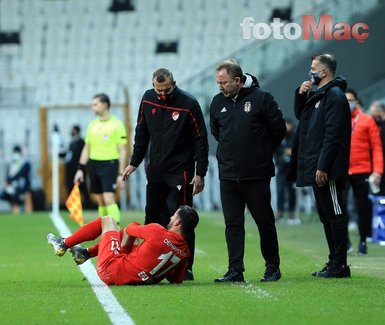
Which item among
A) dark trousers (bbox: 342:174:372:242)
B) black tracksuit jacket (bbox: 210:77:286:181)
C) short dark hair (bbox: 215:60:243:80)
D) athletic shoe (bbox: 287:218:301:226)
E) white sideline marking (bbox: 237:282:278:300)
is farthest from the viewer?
athletic shoe (bbox: 287:218:301:226)

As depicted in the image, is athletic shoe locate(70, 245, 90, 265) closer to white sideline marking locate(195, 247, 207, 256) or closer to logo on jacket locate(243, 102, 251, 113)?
logo on jacket locate(243, 102, 251, 113)

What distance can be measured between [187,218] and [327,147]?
Result: 61.4 inches

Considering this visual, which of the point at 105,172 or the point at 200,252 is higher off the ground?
the point at 105,172

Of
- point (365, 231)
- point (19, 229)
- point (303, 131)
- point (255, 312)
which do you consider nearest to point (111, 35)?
point (19, 229)

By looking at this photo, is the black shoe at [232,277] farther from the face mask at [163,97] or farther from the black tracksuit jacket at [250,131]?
the face mask at [163,97]

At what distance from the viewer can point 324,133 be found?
36.6ft

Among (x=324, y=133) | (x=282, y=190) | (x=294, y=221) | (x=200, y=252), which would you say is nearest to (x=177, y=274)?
(x=324, y=133)

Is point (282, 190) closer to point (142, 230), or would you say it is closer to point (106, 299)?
point (142, 230)

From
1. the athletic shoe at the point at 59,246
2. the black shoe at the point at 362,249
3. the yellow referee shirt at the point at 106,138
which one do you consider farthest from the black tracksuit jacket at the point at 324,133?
the yellow referee shirt at the point at 106,138

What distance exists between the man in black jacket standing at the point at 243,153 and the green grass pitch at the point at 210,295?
13.8 inches

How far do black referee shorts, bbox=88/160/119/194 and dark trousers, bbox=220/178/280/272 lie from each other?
6337mm

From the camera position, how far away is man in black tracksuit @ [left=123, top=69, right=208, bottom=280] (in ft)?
36.2

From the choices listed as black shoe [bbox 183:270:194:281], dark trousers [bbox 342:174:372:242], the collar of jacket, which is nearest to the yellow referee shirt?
dark trousers [bbox 342:174:372:242]

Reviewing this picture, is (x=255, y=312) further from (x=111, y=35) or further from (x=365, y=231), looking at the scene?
(x=111, y=35)
